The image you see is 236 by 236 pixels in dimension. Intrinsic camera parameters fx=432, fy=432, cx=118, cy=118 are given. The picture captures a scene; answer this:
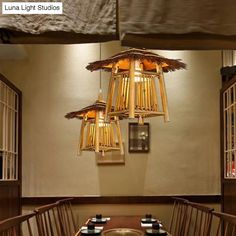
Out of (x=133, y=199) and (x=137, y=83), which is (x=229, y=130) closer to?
(x=133, y=199)

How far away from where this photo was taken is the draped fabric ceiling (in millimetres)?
1556

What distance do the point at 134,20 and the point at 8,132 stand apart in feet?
14.2

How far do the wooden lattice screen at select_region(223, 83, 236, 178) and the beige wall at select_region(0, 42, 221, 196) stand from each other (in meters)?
0.22

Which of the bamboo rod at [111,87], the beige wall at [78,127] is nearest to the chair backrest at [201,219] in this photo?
the beige wall at [78,127]

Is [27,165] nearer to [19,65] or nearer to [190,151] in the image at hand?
[19,65]

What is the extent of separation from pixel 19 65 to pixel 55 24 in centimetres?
459

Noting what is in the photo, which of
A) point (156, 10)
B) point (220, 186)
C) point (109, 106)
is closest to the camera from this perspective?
point (156, 10)

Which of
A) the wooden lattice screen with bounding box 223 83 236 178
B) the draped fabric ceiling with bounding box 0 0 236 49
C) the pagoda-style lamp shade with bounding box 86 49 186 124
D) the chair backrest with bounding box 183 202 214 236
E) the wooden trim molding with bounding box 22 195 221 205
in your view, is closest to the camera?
the draped fabric ceiling with bounding box 0 0 236 49

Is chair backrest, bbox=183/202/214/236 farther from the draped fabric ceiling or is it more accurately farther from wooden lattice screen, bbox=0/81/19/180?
wooden lattice screen, bbox=0/81/19/180

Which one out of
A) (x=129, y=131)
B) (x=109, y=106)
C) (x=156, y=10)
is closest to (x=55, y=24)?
(x=156, y=10)

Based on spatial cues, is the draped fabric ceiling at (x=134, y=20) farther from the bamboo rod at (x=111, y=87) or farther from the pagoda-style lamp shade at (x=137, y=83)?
the bamboo rod at (x=111, y=87)

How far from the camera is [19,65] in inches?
237

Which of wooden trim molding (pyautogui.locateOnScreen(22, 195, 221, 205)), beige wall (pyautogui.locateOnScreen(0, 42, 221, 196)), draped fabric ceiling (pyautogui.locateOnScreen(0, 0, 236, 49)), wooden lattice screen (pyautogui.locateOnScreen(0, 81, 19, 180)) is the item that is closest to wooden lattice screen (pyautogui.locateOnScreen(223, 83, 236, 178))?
beige wall (pyautogui.locateOnScreen(0, 42, 221, 196))

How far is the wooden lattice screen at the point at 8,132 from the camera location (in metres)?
5.29
